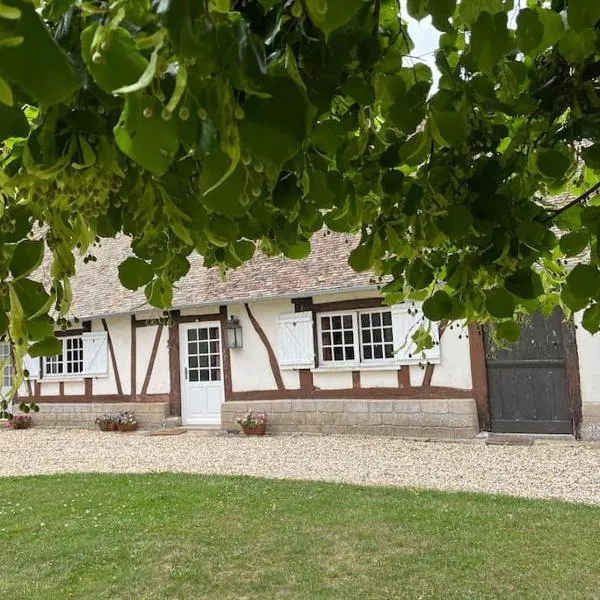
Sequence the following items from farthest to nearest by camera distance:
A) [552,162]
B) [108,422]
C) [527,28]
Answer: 1. [108,422]
2. [552,162]
3. [527,28]

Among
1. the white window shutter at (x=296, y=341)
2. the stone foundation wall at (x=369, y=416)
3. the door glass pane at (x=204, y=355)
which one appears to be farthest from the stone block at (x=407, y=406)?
the door glass pane at (x=204, y=355)

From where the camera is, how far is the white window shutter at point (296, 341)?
10.3 m

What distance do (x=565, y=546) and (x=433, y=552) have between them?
96 cm

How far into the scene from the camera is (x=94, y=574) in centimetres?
433

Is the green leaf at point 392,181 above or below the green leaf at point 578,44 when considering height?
below

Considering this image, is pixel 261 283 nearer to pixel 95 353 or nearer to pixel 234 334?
pixel 234 334

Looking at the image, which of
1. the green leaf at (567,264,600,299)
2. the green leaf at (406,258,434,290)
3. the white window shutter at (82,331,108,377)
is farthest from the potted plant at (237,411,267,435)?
the green leaf at (567,264,600,299)

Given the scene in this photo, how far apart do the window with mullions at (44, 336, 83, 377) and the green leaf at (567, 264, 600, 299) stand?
12744 millimetres

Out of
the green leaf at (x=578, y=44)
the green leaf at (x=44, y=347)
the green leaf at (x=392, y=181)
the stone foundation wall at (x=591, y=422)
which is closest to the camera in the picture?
the green leaf at (x=44, y=347)

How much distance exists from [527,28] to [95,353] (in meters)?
12.4

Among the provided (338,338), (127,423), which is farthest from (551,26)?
(127,423)

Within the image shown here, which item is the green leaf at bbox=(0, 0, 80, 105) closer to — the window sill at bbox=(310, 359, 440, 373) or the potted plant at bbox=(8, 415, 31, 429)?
the window sill at bbox=(310, 359, 440, 373)

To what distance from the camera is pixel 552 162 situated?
4.67 ft

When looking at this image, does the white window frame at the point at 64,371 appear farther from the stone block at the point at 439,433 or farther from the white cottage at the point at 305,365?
the stone block at the point at 439,433
